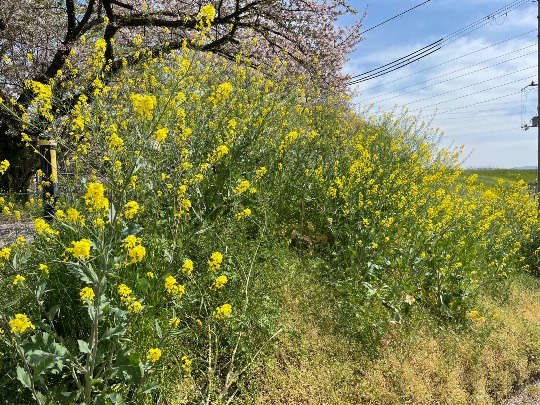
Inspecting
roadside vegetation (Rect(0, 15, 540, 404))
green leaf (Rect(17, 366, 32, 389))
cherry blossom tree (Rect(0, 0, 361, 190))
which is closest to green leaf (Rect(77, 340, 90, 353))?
roadside vegetation (Rect(0, 15, 540, 404))

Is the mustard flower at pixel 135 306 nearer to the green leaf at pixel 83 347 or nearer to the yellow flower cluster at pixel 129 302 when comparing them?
the yellow flower cluster at pixel 129 302

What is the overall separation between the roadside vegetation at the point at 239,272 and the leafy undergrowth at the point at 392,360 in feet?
0.04

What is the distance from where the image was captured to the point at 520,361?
3.53 m

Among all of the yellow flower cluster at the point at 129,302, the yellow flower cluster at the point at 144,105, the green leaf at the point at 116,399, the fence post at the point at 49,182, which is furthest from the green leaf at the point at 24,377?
the fence post at the point at 49,182

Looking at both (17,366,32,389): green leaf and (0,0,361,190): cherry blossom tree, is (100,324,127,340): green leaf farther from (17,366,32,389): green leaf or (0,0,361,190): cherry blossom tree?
(0,0,361,190): cherry blossom tree


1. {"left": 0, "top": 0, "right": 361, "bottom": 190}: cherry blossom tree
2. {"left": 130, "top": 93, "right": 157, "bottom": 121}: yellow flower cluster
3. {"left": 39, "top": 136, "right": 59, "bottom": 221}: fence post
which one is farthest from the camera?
{"left": 0, "top": 0, "right": 361, "bottom": 190}: cherry blossom tree

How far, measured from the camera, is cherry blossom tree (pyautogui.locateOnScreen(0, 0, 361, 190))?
8.26 meters

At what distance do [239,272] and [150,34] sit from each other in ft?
23.9

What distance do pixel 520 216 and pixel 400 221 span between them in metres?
2.91

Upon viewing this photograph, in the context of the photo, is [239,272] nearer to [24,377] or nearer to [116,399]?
[116,399]

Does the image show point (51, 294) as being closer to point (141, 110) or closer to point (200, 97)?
point (141, 110)

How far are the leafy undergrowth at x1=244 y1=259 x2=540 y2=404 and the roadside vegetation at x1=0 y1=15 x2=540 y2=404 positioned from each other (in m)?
0.01

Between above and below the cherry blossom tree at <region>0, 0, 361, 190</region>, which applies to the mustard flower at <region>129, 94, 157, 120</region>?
below

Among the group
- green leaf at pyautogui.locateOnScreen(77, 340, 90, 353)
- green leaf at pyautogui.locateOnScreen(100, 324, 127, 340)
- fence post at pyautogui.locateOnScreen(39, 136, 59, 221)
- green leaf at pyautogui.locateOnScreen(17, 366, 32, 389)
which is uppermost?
fence post at pyautogui.locateOnScreen(39, 136, 59, 221)
